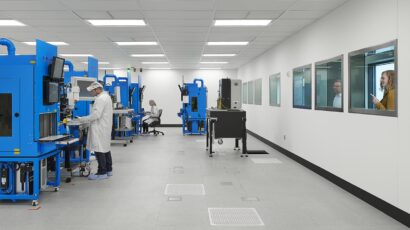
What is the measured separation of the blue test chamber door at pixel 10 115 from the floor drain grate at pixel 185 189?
1888 mm

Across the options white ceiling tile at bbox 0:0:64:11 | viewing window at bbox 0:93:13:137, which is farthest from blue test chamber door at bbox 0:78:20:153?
white ceiling tile at bbox 0:0:64:11

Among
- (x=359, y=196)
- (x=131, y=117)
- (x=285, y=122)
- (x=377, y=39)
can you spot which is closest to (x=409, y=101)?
(x=377, y=39)

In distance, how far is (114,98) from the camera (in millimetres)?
8859

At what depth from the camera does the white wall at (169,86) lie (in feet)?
51.4

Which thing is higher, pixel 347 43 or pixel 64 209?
pixel 347 43

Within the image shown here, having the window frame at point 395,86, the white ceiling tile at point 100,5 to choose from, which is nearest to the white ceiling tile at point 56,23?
the white ceiling tile at point 100,5

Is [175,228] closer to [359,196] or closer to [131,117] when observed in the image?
[359,196]

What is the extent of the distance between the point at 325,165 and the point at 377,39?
7.23 ft

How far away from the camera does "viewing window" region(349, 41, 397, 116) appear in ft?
12.3

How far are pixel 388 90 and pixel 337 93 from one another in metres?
1.43

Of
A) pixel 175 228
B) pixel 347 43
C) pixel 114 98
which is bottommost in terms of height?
pixel 175 228

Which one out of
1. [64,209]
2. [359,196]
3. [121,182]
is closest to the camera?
[64,209]

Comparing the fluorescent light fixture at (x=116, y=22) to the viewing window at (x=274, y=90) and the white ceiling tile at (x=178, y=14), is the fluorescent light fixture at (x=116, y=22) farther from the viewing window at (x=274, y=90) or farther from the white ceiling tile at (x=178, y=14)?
the viewing window at (x=274, y=90)

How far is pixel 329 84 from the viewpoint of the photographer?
18.2 ft
